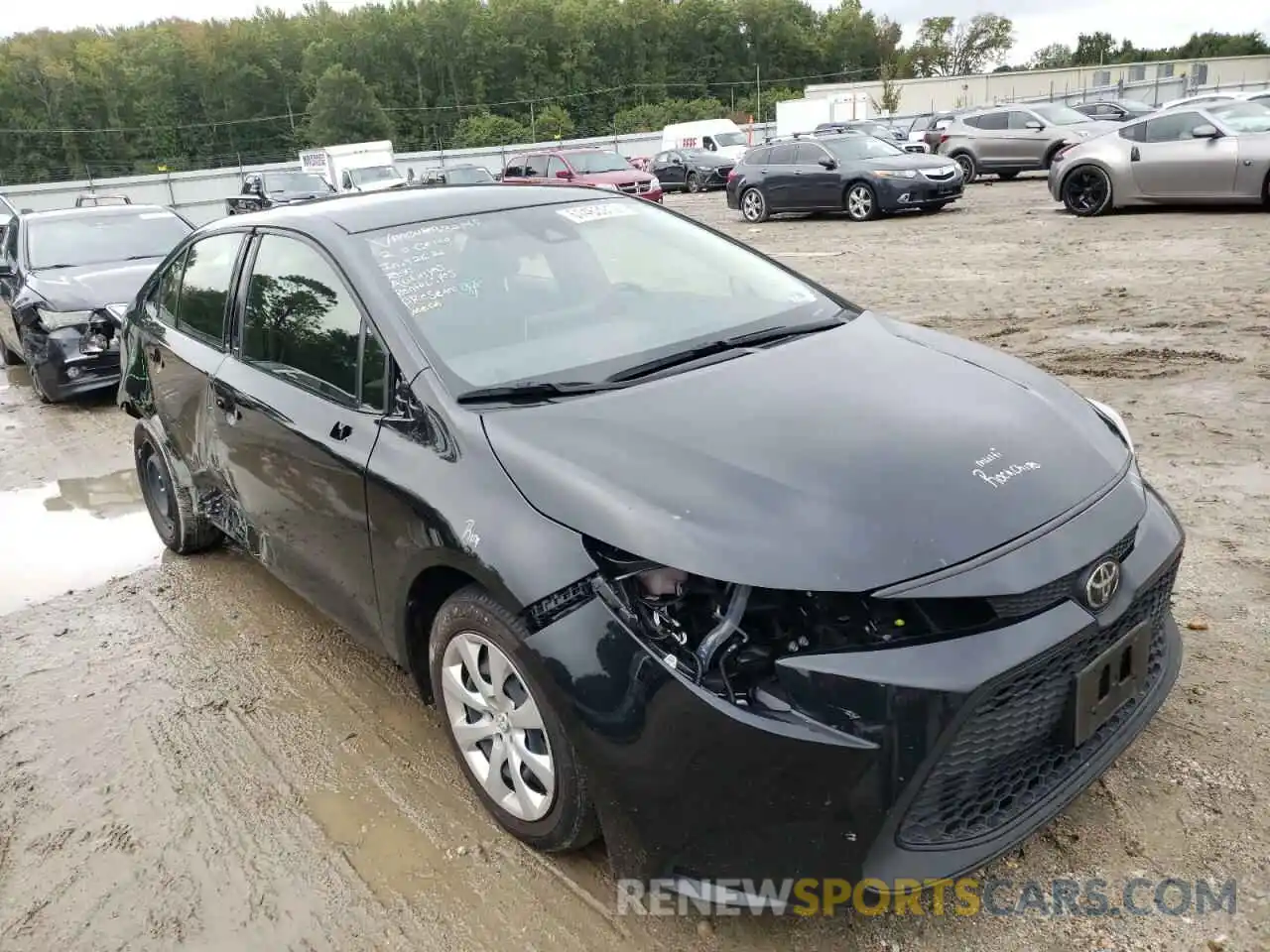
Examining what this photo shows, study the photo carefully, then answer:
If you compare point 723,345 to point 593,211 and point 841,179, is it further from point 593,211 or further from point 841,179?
point 841,179

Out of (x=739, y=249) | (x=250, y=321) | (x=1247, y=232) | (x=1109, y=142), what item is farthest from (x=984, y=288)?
(x=250, y=321)

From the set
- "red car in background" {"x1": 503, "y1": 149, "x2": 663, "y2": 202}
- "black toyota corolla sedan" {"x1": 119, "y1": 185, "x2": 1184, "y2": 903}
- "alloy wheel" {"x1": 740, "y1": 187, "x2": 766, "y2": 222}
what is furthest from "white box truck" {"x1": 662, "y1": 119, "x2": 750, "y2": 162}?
"black toyota corolla sedan" {"x1": 119, "y1": 185, "x2": 1184, "y2": 903}

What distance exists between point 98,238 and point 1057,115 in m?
18.4

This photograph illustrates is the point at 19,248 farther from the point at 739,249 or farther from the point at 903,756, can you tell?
the point at 903,756

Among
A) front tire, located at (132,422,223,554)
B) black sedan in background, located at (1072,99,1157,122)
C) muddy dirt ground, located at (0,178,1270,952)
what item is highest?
black sedan in background, located at (1072,99,1157,122)

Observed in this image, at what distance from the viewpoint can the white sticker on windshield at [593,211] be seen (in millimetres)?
3529

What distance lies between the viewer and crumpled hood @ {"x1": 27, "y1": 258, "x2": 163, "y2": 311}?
7738 mm

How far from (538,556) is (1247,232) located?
11.8 m

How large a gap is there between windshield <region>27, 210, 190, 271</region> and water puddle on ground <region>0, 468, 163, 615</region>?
326 centimetres

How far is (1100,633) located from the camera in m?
2.12

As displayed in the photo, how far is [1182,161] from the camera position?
12.4 meters

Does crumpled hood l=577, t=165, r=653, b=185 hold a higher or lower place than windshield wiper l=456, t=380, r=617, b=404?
higher

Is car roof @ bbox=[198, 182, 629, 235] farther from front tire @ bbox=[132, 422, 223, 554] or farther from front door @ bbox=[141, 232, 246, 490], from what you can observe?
front tire @ bbox=[132, 422, 223, 554]

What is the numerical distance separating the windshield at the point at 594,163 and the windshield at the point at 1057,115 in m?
8.96
